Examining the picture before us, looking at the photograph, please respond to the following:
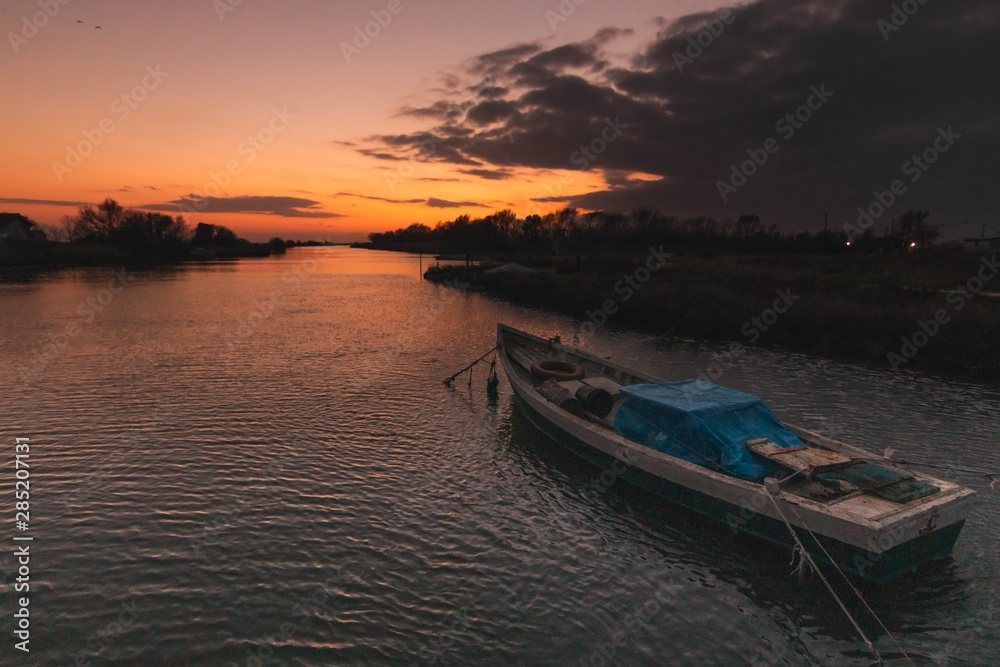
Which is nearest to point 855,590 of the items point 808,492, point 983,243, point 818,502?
point 818,502

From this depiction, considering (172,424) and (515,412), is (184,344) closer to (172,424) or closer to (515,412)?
(172,424)

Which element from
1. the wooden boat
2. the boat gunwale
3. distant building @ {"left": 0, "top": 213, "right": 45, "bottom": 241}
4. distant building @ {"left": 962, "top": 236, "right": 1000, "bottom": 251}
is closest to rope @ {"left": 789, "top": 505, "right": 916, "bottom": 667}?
the wooden boat

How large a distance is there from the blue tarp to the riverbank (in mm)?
17953

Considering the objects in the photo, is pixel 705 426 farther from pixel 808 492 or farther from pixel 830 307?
pixel 830 307

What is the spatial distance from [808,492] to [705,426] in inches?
90.1

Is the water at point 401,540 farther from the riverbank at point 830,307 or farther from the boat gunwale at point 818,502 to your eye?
the riverbank at point 830,307

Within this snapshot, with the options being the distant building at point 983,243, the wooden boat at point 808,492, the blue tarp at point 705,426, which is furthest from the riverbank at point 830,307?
the distant building at point 983,243

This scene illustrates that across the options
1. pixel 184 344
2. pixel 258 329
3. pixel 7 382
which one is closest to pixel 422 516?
pixel 7 382

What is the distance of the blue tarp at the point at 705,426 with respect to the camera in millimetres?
11180

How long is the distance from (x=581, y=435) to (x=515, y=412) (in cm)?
596

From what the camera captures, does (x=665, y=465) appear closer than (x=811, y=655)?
No

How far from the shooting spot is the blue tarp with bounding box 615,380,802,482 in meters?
11.2

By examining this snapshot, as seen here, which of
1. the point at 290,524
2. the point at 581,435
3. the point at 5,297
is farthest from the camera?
the point at 5,297

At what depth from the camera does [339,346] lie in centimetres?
3130
